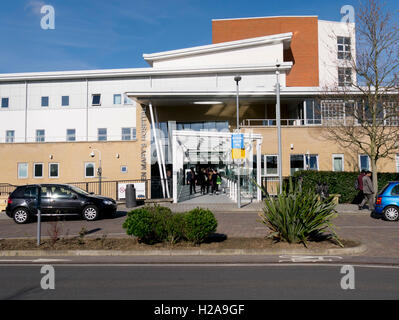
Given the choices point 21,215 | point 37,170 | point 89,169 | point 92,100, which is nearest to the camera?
point 21,215

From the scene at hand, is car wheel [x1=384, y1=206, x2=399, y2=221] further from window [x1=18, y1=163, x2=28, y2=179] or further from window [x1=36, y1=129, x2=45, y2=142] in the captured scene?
window [x1=36, y1=129, x2=45, y2=142]

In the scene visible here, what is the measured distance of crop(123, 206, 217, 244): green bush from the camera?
8836mm

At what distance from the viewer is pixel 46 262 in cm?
823

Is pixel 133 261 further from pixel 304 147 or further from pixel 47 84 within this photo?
pixel 47 84

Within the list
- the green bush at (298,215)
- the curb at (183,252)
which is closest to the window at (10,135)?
the curb at (183,252)

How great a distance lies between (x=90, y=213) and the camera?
15.1m

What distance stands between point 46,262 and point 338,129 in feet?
67.3

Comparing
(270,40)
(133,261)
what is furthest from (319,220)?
(270,40)

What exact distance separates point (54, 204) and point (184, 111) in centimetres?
1841

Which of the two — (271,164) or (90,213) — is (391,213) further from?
(271,164)

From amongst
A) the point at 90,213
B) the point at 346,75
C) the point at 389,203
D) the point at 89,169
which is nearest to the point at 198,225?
the point at 90,213

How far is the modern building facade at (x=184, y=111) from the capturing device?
25.8 meters

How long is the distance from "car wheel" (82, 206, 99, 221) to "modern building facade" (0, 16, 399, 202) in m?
5.98

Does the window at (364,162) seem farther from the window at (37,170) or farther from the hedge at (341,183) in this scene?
the window at (37,170)
